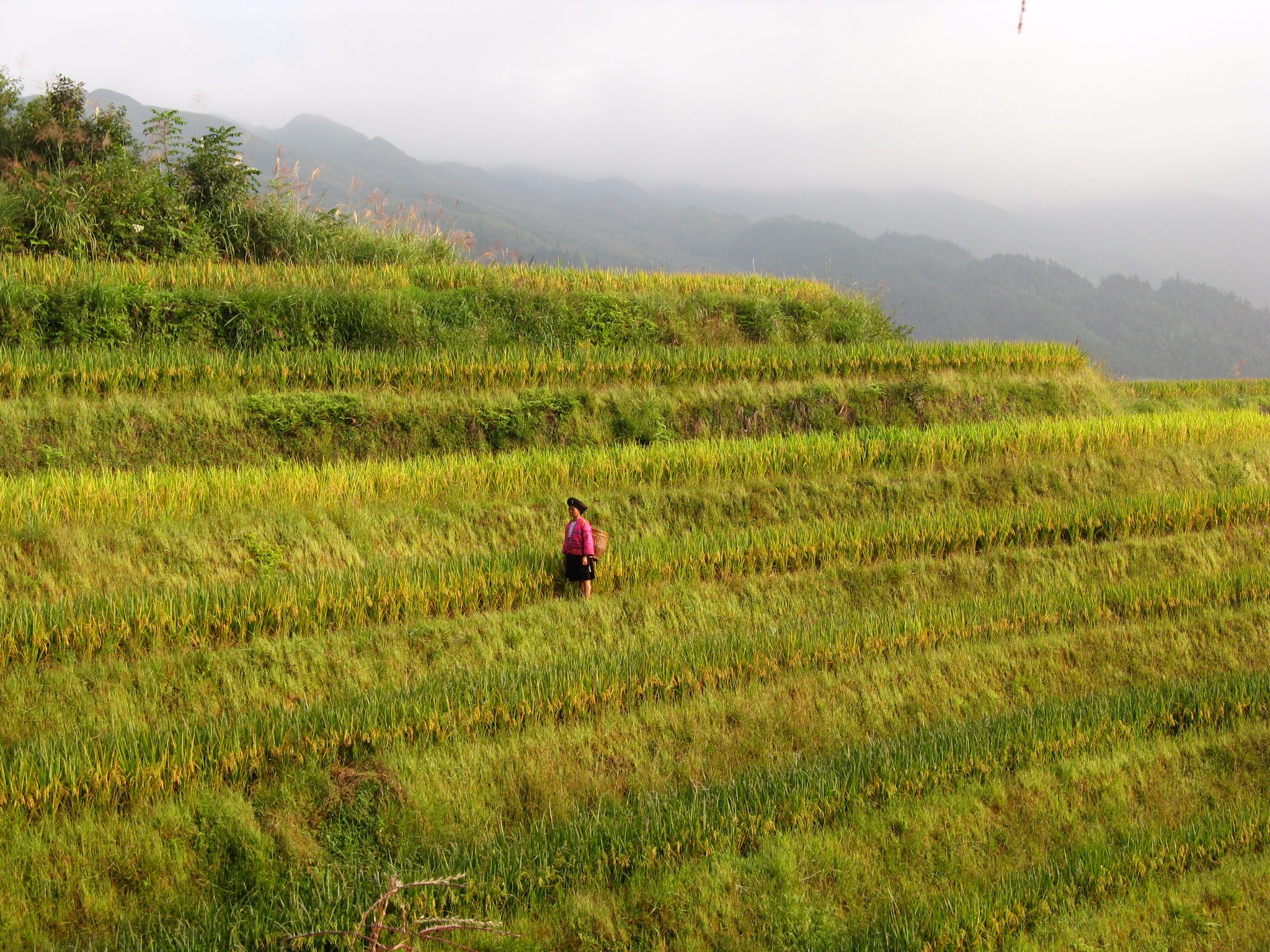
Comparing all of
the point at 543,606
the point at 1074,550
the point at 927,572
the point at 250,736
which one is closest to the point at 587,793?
the point at 250,736

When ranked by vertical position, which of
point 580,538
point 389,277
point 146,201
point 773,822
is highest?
point 146,201

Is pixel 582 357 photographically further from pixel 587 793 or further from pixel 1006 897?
pixel 1006 897

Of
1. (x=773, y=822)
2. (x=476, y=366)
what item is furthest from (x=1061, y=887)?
(x=476, y=366)

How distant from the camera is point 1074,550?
10195 millimetres

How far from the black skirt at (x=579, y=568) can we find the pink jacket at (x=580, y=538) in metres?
0.06

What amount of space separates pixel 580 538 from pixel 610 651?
Answer: 3.96ft

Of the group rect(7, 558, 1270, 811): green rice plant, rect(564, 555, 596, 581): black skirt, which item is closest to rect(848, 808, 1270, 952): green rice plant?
rect(7, 558, 1270, 811): green rice plant

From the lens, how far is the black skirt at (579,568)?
330 inches

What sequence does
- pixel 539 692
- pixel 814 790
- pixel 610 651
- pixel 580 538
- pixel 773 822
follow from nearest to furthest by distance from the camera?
pixel 773 822 → pixel 814 790 → pixel 539 692 → pixel 610 651 → pixel 580 538

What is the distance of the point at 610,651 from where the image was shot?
7578 mm

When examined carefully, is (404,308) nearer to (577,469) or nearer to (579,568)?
(577,469)

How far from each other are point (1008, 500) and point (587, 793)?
8184 mm

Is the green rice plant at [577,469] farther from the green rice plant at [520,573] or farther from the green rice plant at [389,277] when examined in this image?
the green rice plant at [389,277]

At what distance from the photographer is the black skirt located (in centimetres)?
838
